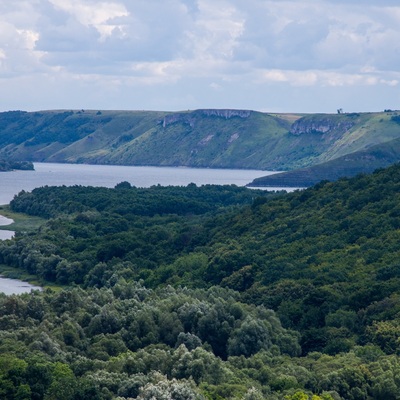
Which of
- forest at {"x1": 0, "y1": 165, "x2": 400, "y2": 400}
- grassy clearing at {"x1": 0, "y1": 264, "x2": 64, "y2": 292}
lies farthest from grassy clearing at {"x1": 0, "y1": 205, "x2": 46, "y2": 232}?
grassy clearing at {"x1": 0, "y1": 264, "x2": 64, "y2": 292}

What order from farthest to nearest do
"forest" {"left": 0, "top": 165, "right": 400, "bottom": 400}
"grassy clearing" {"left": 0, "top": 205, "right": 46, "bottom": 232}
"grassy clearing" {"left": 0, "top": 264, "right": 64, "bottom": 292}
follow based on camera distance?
"grassy clearing" {"left": 0, "top": 205, "right": 46, "bottom": 232}, "grassy clearing" {"left": 0, "top": 264, "right": 64, "bottom": 292}, "forest" {"left": 0, "top": 165, "right": 400, "bottom": 400}

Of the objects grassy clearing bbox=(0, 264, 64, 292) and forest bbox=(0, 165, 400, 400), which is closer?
forest bbox=(0, 165, 400, 400)

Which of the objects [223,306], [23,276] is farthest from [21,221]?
[223,306]

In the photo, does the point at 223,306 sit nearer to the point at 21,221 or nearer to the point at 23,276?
the point at 23,276

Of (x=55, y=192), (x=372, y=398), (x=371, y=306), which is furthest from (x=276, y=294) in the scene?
(x=55, y=192)

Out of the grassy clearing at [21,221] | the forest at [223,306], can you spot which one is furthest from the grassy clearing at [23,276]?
the grassy clearing at [21,221]

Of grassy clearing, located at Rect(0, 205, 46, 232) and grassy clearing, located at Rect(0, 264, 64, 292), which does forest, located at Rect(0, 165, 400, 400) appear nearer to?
grassy clearing, located at Rect(0, 264, 64, 292)
